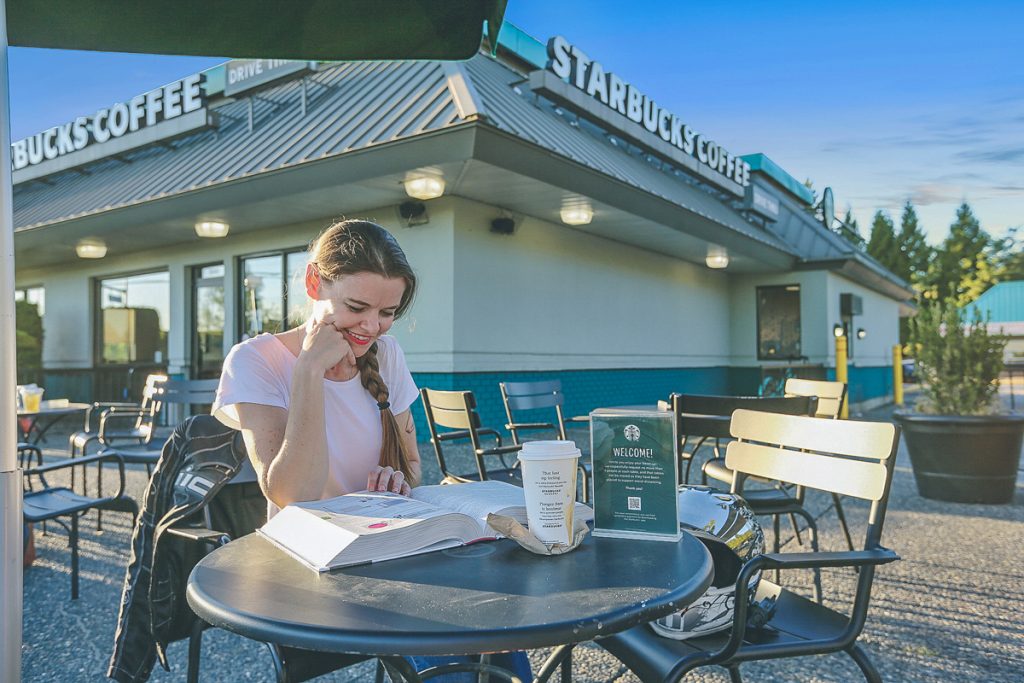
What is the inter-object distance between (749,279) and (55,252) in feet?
44.7

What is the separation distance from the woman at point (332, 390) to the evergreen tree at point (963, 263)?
46.4m

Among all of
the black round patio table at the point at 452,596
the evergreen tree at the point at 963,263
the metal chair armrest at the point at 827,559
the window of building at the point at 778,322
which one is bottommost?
the metal chair armrest at the point at 827,559

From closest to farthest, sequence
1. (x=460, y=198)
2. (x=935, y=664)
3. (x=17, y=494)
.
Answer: (x=17, y=494) → (x=935, y=664) → (x=460, y=198)

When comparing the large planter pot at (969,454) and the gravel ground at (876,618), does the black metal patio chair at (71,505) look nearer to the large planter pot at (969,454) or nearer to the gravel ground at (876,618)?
the gravel ground at (876,618)

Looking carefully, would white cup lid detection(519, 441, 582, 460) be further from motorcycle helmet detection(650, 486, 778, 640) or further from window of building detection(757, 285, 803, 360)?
window of building detection(757, 285, 803, 360)

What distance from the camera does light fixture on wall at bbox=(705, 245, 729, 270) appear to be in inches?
456

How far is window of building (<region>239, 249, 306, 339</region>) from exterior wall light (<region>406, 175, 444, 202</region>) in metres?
2.76

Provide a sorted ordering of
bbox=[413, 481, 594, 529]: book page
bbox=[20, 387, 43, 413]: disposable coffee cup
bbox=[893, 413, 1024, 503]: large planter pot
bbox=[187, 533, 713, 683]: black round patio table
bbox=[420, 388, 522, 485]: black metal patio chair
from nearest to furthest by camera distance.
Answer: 1. bbox=[187, 533, 713, 683]: black round patio table
2. bbox=[413, 481, 594, 529]: book page
3. bbox=[420, 388, 522, 485]: black metal patio chair
4. bbox=[893, 413, 1024, 503]: large planter pot
5. bbox=[20, 387, 43, 413]: disposable coffee cup

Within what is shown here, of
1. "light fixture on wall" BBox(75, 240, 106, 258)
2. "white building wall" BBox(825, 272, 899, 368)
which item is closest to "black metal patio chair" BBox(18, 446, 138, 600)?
"light fixture on wall" BBox(75, 240, 106, 258)

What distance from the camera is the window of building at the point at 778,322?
49.0 feet

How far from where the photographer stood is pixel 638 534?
1.33 meters

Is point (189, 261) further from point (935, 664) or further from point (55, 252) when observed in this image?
point (935, 664)

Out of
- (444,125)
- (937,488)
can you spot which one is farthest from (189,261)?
(937,488)

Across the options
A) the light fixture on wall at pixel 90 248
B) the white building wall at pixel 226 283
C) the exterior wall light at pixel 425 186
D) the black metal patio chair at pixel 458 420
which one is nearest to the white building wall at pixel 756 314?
the white building wall at pixel 226 283
